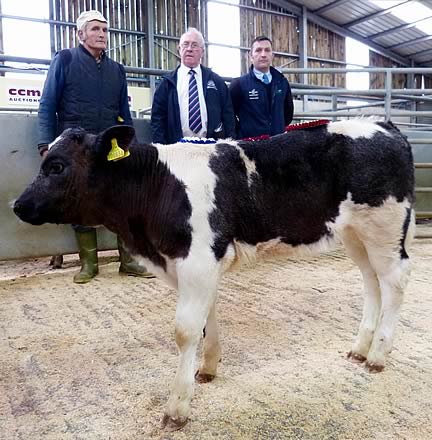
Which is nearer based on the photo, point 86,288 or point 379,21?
point 86,288

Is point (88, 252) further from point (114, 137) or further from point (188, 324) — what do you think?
point (188, 324)

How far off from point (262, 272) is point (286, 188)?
238 cm

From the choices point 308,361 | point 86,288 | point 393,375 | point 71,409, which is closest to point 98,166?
point 71,409

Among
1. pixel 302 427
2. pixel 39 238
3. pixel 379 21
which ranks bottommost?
pixel 302 427

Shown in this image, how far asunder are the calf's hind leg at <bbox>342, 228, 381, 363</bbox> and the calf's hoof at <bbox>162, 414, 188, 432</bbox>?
44.3 inches

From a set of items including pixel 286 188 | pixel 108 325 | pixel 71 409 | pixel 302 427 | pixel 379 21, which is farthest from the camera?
pixel 379 21

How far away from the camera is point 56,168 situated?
243 cm

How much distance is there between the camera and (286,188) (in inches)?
101

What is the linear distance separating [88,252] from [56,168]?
2450mm

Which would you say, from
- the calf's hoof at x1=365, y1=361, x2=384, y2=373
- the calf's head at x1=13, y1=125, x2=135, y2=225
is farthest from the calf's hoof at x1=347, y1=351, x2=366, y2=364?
the calf's head at x1=13, y1=125, x2=135, y2=225

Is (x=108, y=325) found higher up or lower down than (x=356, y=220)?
lower down

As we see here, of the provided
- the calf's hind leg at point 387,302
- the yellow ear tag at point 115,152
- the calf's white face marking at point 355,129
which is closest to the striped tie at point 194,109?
the calf's white face marking at point 355,129

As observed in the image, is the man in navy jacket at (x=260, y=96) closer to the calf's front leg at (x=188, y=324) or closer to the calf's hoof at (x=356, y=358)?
the calf's hoof at (x=356, y=358)

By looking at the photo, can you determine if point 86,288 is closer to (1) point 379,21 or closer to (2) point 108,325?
(2) point 108,325
